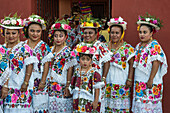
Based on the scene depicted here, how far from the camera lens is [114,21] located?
495 cm

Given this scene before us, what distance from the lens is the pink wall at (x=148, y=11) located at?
562 centimetres

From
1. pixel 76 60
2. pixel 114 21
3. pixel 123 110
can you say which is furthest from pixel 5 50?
pixel 123 110

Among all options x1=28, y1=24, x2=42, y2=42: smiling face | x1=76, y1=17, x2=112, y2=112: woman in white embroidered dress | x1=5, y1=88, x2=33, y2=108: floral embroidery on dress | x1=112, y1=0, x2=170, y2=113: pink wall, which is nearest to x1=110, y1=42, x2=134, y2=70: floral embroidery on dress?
x1=76, y1=17, x2=112, y2=112: woman in white embroidered dress

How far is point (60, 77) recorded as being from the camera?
4.80m

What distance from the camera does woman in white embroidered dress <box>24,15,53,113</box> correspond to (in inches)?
186

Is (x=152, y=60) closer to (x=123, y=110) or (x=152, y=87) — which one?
(x=152, y=87)

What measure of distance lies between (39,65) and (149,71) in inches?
75.3

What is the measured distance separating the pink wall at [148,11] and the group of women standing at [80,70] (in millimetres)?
785

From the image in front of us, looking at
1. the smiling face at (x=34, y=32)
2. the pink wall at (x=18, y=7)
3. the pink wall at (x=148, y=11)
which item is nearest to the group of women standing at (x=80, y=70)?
the smiling face at (x=34, y=32)

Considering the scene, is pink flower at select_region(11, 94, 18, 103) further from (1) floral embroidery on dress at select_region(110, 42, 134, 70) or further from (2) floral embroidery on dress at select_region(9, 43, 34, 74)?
(1) floral embroidery on dress at select_region(110, 42, 134, 70)

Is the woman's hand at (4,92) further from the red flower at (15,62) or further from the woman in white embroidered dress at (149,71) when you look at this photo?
the woman in white embroidered dress at (149,71)

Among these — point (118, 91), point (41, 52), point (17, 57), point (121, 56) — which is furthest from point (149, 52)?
point (17, 57)

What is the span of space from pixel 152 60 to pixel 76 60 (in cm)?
132

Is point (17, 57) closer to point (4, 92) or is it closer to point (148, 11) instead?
point (4, 92)
